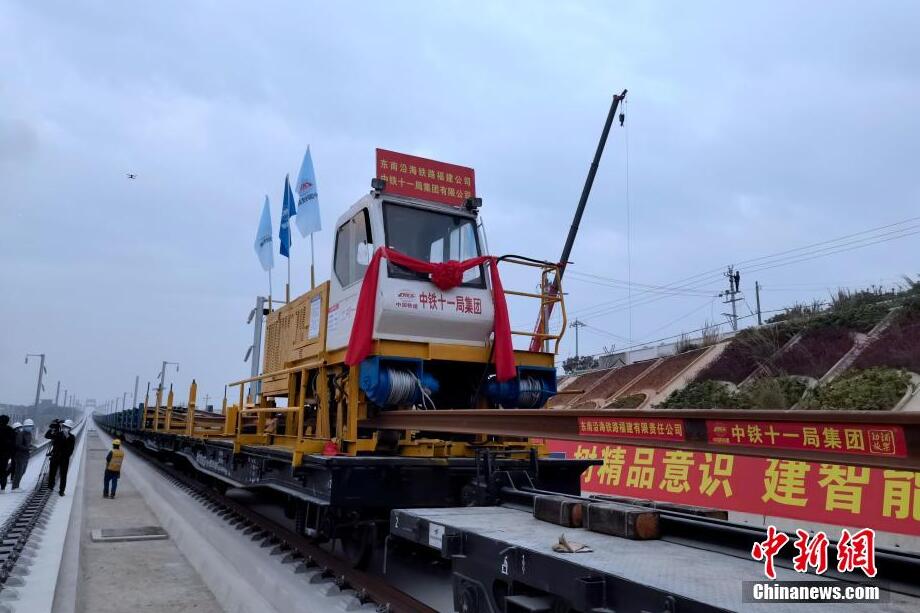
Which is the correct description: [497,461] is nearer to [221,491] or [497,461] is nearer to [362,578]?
[362,578]

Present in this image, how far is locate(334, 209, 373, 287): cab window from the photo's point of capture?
21.6 feet

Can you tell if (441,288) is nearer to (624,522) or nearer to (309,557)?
(309,557)

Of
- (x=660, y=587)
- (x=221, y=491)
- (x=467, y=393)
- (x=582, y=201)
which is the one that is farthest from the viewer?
(x=582, y=201)

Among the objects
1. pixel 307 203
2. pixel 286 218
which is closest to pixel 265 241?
pixel 286 218

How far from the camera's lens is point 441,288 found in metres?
6.46

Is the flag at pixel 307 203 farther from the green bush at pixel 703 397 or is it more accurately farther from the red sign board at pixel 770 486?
the green bush at pixel 703 397

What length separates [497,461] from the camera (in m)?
5.58

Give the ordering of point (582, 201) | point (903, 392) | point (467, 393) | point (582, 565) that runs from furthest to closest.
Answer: point (582, 201) → point (903, 392) → point (467, 393) → point (582, 565)

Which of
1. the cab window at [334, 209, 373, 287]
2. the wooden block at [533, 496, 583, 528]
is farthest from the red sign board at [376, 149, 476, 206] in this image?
the wooden block at [533, 496, 583, 528]

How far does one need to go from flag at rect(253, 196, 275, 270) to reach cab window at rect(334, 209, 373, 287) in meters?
7.72

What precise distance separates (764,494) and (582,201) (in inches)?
635

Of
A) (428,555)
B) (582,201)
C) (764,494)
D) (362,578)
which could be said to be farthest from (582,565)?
(582,201)

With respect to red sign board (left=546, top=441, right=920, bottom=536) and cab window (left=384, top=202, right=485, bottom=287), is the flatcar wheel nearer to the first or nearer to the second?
red sign board (left=546, top=441, right=920, bottom=536)

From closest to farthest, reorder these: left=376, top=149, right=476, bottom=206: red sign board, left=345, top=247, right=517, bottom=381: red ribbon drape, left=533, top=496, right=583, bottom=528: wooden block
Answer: left=533, top=496, right=583, bottom=528: wooden block < left=345, top=247, right=517, bottom=381: red ribbon drape < left=376, top=149, right=476, bottom=206: red sign board
